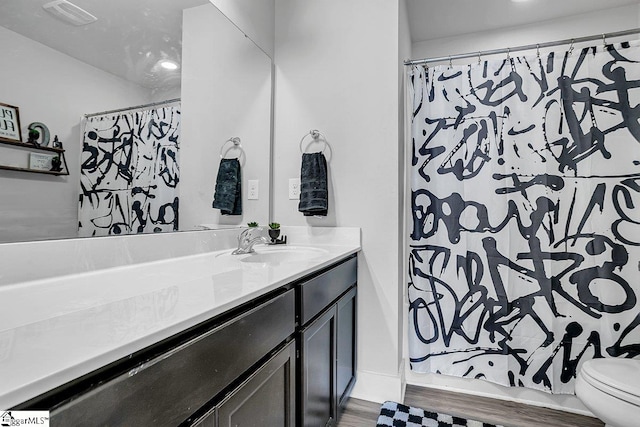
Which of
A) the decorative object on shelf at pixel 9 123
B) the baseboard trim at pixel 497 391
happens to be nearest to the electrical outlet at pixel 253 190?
the decorative object on shelf at pixel 9 123

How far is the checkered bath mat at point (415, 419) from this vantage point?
165 centimetres

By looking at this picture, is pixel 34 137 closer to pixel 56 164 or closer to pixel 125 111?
pixel 56 164

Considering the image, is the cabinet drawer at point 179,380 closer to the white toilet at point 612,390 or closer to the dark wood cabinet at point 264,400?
the dark wood cabinet at point 264,400

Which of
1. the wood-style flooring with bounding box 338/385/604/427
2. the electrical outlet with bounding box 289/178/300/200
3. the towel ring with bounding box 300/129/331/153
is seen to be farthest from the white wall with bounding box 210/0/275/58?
the wood-style flooring with bounding box 338/385/604/427

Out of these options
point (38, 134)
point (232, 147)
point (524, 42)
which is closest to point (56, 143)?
point (38, 134)

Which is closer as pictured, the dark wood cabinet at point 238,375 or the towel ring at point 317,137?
the dark wood cabinet at point 238,375

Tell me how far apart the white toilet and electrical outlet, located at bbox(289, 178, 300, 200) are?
166 cm

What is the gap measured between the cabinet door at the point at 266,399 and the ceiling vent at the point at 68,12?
1169mm

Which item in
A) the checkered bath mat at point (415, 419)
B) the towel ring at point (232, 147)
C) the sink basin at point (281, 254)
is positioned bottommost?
the checkered bath mat at point (415, 419)

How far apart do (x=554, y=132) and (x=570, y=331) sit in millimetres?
1079

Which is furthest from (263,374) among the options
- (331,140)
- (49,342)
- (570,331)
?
(570,331)

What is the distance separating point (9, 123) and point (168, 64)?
68 cm

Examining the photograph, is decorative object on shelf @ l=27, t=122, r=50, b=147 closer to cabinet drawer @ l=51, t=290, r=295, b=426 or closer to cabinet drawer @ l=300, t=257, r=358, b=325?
cabinet drawer @ l=51, t=290, r=295, b=426

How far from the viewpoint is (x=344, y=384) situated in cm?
163
